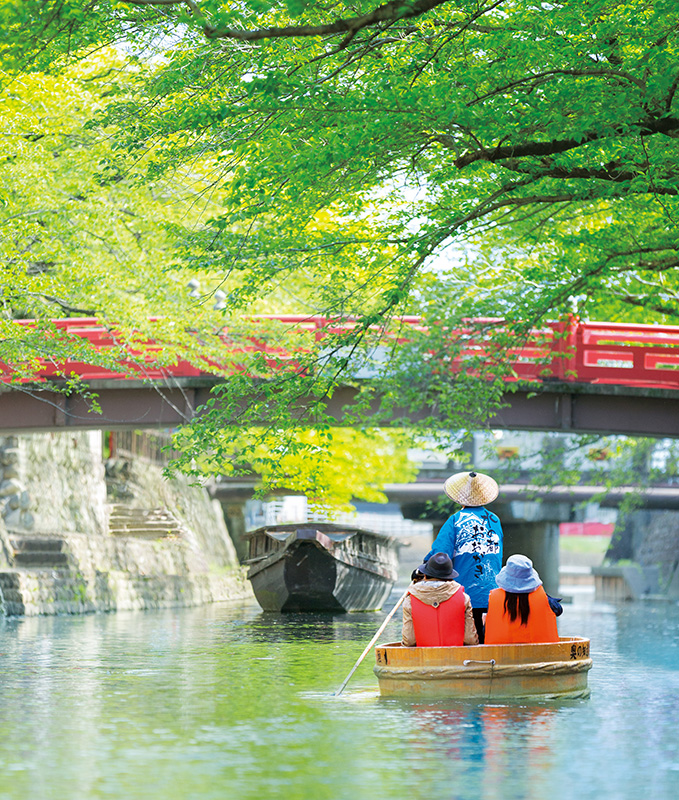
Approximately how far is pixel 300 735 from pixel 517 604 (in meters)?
2.59

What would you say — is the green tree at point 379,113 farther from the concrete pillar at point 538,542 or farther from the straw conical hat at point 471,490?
the concrete pillar at point 538,542

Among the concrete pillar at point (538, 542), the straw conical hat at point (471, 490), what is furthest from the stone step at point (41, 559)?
the concrete pillar at point (538, 542)

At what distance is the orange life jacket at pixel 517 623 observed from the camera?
Result: 31.6 feet

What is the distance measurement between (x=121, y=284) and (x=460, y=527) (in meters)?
11.2

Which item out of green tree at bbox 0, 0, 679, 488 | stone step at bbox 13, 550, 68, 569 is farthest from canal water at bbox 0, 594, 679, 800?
stone step at bbox 13, 550, 68, 569

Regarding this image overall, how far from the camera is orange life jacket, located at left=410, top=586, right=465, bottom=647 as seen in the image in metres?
9.63

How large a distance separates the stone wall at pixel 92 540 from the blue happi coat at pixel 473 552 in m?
13.0

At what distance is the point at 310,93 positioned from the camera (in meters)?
11.7

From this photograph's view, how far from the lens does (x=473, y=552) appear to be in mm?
10219

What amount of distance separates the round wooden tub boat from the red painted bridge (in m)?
12.8

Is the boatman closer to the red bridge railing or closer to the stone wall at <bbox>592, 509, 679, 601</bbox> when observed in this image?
the red bridge railing

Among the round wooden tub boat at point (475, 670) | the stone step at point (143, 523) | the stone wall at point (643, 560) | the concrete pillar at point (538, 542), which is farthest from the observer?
the concrete pillar at point (538, 542)

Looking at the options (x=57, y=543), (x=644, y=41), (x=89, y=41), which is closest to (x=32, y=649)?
(x=89, y=41)

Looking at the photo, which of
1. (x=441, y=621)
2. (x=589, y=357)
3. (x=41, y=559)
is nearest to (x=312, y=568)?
(x=41, y=559)
